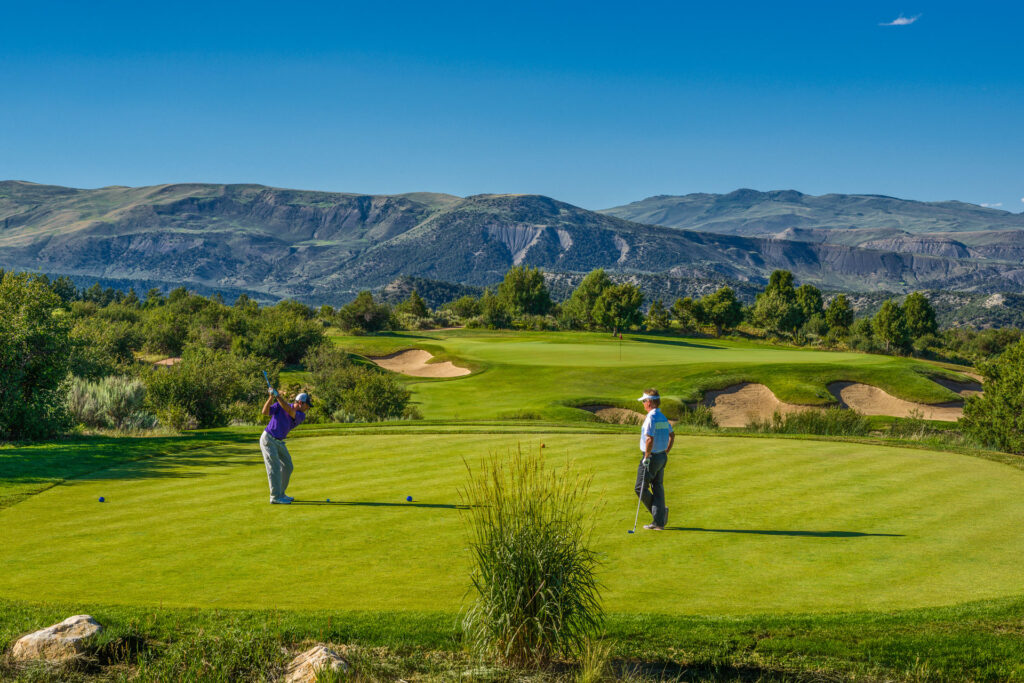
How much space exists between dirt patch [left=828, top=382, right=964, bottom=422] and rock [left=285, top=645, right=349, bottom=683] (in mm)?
35473

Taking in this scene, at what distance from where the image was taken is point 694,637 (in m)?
6.77

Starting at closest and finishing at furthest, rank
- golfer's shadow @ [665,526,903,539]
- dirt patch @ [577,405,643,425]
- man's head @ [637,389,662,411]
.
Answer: golfer's shadow @ [665,526,903,539]
man's head @ [637,389,662,411]
dirt patch @ [577,405,643,425]

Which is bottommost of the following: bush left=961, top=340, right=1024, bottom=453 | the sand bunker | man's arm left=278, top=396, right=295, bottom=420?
the sand bunker

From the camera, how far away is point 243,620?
22.4 feet

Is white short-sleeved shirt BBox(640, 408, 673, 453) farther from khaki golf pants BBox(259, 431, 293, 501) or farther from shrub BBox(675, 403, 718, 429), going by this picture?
shrub BBox(675, 403, 718, 429)

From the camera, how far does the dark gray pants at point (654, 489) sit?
1016 cm

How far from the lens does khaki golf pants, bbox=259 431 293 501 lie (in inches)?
432

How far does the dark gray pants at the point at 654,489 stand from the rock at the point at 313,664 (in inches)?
200

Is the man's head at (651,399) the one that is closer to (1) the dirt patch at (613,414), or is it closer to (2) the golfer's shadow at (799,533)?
(2) the golfer's shadow at (799,533)

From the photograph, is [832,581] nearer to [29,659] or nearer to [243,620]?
[243,620]

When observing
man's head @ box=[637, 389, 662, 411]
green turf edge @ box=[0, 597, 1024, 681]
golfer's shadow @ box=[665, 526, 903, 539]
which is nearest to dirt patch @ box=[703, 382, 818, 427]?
man's head @ box=[637, 389, 662, 411]

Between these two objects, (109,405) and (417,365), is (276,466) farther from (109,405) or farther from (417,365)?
(417,365)

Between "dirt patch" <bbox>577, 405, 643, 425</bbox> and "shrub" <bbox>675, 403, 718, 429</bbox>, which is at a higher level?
"shrub" <bbox>675, 403, 718, 429</bbox>

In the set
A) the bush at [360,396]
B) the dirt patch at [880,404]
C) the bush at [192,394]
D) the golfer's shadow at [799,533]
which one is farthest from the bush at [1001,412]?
the bush at [192,394]
